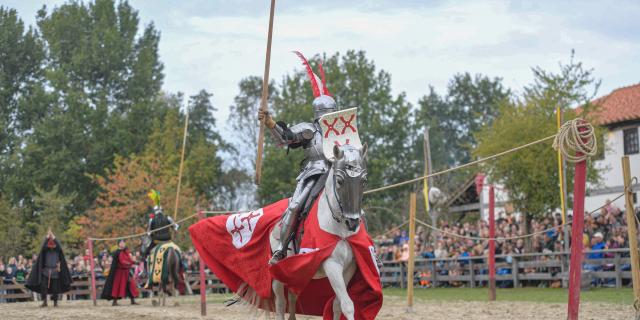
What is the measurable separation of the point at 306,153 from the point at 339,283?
2.05 m

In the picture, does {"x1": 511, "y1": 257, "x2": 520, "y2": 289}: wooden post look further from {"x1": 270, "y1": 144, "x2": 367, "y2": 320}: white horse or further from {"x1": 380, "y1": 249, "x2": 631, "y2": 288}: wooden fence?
{"x1": 270, "y1": 144, "x2": 367, "y2": 320}: white horse

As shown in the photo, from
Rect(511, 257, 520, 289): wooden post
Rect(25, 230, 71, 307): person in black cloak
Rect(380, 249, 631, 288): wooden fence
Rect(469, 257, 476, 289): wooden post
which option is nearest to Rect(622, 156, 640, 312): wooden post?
Rect(380, 249, 631, 288): wooden fence

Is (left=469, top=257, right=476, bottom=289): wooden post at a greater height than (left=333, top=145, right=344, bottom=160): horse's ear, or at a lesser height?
lesser

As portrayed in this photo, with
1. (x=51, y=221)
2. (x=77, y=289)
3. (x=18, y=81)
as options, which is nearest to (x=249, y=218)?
(x=77, y=289)

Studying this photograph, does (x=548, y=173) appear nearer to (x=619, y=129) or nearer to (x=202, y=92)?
(x=619, y=129)

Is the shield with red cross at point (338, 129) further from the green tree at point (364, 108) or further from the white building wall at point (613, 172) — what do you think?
the green tree at point (364, 108)

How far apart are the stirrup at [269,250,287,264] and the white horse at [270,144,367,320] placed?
0.56 m

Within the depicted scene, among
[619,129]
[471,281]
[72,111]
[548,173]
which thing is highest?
[72,111]

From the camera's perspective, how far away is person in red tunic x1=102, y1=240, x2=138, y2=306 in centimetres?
2142

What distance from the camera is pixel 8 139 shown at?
52438mm

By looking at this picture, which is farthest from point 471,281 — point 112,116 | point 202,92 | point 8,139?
point 202,92

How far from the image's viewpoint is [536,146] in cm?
2792

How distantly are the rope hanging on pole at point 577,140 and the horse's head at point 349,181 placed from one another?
220 centimetres

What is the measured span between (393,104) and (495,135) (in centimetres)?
2244
